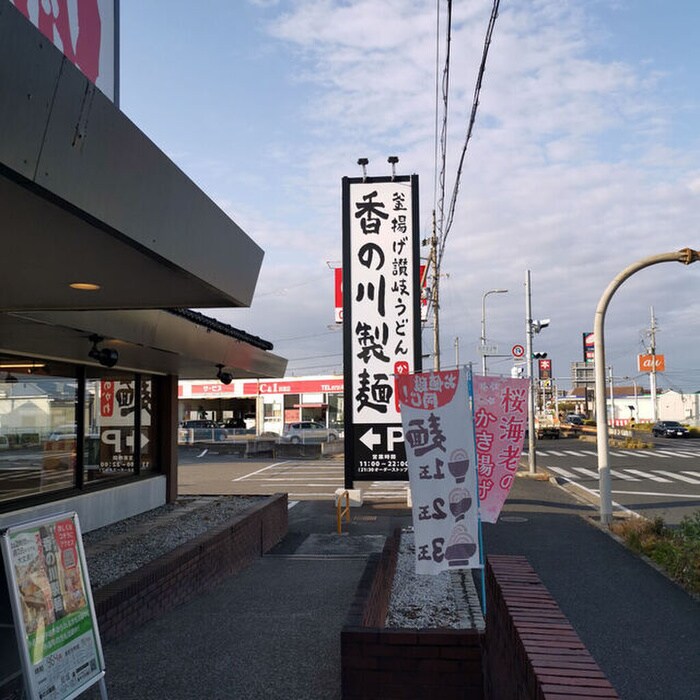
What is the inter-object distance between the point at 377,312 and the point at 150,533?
475cm

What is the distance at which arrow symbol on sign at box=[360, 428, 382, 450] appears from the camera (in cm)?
1075

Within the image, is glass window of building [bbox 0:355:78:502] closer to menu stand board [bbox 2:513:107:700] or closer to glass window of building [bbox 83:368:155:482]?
glass window of building [bbox 83:368:155:482]

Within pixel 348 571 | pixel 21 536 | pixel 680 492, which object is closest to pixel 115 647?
pixel 21 536

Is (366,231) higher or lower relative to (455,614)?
higher

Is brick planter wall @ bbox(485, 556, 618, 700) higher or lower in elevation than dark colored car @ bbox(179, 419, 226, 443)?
higher

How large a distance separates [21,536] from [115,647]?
2.42 meters

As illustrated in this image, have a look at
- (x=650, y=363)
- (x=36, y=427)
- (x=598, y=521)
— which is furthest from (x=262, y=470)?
(x=650, y=363)

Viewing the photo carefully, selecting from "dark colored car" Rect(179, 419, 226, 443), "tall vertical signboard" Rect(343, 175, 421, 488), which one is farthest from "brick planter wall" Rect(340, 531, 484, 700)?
"dark colored car" Rect(179, 419, 226, 443)

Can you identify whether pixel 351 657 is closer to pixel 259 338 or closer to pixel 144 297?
pixel 144 297

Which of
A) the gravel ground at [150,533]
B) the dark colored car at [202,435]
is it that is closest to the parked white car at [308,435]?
the dark colored car at [202,435]

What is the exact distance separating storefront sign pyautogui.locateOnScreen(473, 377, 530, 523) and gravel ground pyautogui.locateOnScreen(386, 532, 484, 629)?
968mm

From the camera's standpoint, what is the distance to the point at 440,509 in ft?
19.3

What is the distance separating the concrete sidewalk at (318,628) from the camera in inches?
210

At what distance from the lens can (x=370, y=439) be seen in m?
10.8
